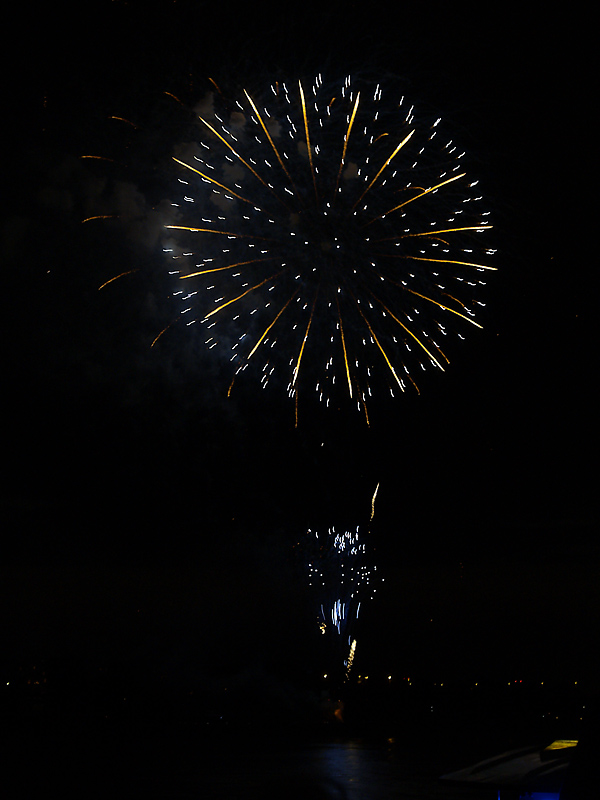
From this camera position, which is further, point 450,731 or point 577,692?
point 577,692

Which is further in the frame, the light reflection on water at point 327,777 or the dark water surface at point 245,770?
the dark water surface at point 245,770

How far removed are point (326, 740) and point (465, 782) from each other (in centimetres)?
3725

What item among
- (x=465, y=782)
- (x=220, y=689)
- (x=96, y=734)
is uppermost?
(x=220, y=689)

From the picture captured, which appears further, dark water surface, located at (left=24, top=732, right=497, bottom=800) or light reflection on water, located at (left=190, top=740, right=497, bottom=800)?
dark water surface, located at (left=24, top=732, right=497, bottom=800)

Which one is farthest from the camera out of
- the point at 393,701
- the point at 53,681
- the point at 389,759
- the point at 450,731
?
the point at 53,681

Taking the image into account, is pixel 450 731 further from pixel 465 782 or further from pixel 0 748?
pixel 465 782

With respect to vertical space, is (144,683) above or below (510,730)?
above

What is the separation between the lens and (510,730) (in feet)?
178

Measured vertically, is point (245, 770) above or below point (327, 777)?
above

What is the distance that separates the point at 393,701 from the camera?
299 ft

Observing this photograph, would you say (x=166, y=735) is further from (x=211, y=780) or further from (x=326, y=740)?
(x=211, y=780)

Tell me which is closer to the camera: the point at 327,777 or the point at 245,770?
the point at 327,777

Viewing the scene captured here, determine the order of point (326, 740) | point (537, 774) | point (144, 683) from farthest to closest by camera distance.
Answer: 1. point (144, 683)
2. point (326, 740)
3. point (537, 774)

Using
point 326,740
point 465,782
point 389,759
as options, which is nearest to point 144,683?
point 326,740
